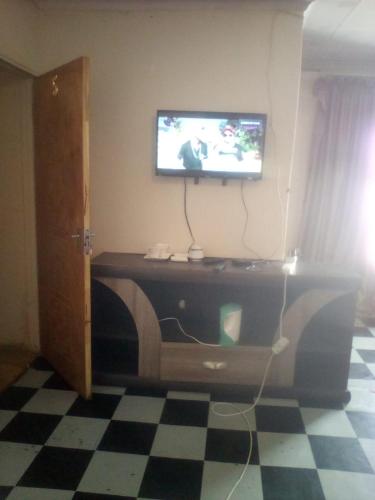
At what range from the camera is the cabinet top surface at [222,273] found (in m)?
2.05

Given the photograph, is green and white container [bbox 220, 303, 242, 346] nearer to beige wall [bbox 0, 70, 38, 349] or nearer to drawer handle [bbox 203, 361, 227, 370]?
drawer handle [bbox 203, 361, 227, 370]

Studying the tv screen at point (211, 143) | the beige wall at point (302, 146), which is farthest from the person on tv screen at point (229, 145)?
the beige wall at point (302, 146)

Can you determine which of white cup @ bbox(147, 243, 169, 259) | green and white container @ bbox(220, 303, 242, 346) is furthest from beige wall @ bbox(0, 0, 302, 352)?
green and white container @ bbox(220, 303, 242, 346)

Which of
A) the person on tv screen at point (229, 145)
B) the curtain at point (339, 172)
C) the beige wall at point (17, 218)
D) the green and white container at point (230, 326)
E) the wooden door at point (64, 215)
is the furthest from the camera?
the curtain at point (339, 172)

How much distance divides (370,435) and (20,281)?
2216 millimetres

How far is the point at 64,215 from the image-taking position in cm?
211

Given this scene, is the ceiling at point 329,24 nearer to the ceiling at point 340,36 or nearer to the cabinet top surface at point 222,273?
the ceiling at point 340,36

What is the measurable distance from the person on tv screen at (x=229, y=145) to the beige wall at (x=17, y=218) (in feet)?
3.92

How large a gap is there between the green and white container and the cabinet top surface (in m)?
0.20

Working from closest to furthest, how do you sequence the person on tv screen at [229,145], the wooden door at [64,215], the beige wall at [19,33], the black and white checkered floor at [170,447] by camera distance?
the black and white checkered floor at [170,447] < the wooden door at [64,215] < the beige wall at [19,33] < the person on tv screen at [229,145]

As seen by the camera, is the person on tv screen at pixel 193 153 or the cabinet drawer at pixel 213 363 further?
the person on tv screen at pixel 193 153

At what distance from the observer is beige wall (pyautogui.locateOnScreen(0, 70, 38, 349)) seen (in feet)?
7.88

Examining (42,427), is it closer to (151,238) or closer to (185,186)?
(151,238)

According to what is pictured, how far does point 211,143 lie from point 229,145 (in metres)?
0.11
